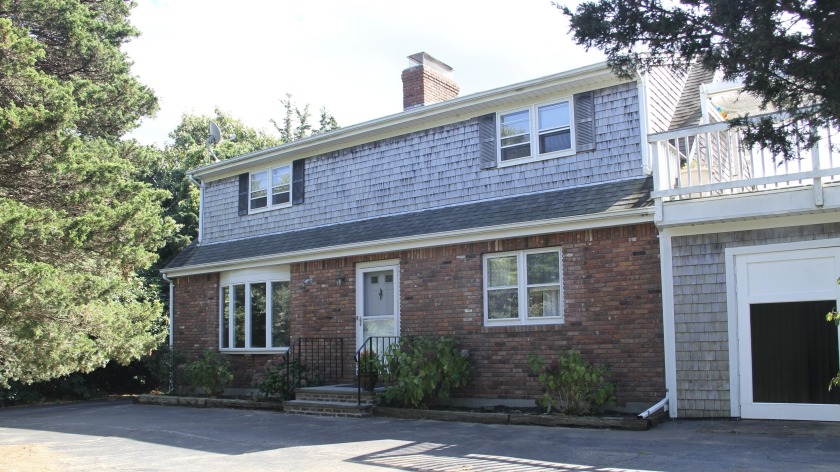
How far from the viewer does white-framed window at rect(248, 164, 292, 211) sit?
17.6 meters

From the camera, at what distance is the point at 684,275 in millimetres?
10695

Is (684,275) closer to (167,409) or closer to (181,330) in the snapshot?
(167,409)

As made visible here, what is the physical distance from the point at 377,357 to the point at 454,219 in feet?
9.18

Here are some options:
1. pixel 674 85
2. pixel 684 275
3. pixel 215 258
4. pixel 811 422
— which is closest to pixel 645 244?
pixel 684 275

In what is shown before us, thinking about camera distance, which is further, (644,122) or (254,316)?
(254,316)

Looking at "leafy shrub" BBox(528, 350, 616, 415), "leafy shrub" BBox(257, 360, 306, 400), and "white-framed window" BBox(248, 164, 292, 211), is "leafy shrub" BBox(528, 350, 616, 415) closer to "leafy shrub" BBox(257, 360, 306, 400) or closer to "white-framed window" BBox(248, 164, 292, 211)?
"leafy shrub" BBox(257, 360, 306, 400)

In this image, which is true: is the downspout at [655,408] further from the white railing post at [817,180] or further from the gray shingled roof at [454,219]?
the white railing post at [817,180]

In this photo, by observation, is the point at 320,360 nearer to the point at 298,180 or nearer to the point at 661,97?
the point at 298,180

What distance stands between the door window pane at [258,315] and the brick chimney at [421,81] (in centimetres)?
524

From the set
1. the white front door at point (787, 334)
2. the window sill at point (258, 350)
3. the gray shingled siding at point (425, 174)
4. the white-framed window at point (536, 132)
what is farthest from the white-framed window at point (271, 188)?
the white front door at point (787, 334)

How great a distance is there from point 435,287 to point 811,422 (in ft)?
20.6

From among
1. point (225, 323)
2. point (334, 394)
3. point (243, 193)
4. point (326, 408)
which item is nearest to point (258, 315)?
point (225, 323)

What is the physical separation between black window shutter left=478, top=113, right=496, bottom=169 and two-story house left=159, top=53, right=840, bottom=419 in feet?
0.13

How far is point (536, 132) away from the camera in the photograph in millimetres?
13477
